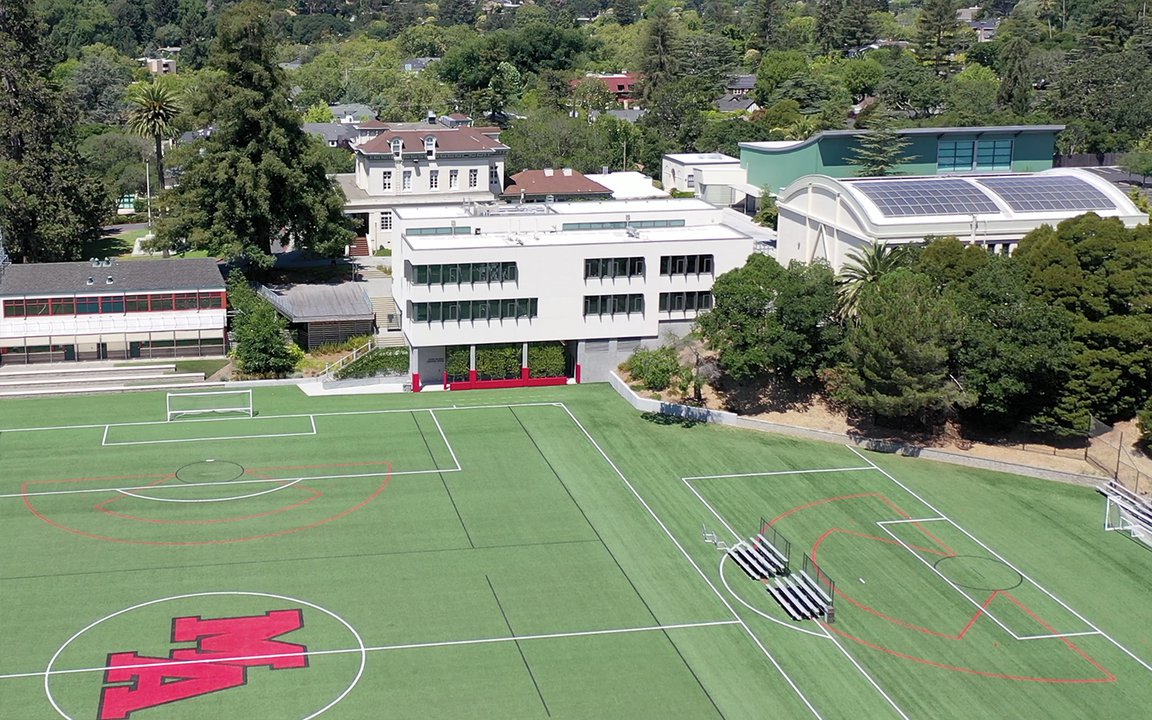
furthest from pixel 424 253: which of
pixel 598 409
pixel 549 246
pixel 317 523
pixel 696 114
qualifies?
pixel 696 114

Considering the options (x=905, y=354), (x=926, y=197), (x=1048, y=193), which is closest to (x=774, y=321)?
(x=905, y=354)

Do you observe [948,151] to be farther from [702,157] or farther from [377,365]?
[377,365]

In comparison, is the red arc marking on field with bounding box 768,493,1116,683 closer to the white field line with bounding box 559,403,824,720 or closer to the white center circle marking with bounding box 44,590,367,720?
the white field line with bounding box 559,403,824,720

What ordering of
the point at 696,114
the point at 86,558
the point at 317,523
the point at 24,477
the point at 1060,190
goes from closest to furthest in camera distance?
the point at 86,558 → the point at 317,523 → the point at 24,477 → the point at 1060,190 → the point at 696,114

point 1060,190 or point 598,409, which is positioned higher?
point 1060,190

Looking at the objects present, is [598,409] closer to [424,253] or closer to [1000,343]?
[424,253]

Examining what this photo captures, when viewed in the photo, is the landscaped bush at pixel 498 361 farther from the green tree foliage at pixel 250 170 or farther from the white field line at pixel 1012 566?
the white field line at pixel 1012 566

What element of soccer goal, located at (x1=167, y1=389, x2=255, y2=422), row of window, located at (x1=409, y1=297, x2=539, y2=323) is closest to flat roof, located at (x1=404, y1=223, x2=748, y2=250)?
row of window, located at (x1=409, y1=297, x2=539, y2=323)
